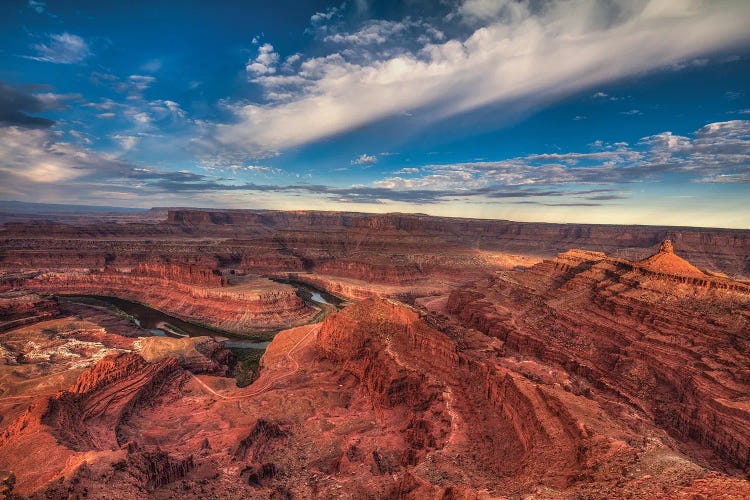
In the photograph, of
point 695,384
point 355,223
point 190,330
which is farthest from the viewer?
point 355,223

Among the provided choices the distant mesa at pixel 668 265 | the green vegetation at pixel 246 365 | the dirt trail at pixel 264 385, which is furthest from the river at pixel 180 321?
the distant mesa at pixel 668 265

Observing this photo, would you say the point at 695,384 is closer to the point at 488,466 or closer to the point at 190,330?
the point at 488,466

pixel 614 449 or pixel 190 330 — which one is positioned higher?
pixel 614 449

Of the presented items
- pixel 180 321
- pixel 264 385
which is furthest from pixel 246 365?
pixel 180 321

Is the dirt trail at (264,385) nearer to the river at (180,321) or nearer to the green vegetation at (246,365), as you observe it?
the green vegetation at (246,365)

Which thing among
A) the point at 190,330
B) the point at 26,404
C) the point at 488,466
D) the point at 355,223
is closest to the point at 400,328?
the point at 488,466

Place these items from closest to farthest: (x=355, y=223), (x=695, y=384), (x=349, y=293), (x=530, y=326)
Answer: (x=695, y=384) → (x=530, y=326) → (x=349, y=293) → (x=355, y=223)

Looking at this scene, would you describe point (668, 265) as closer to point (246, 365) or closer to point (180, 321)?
point (246, 365)
